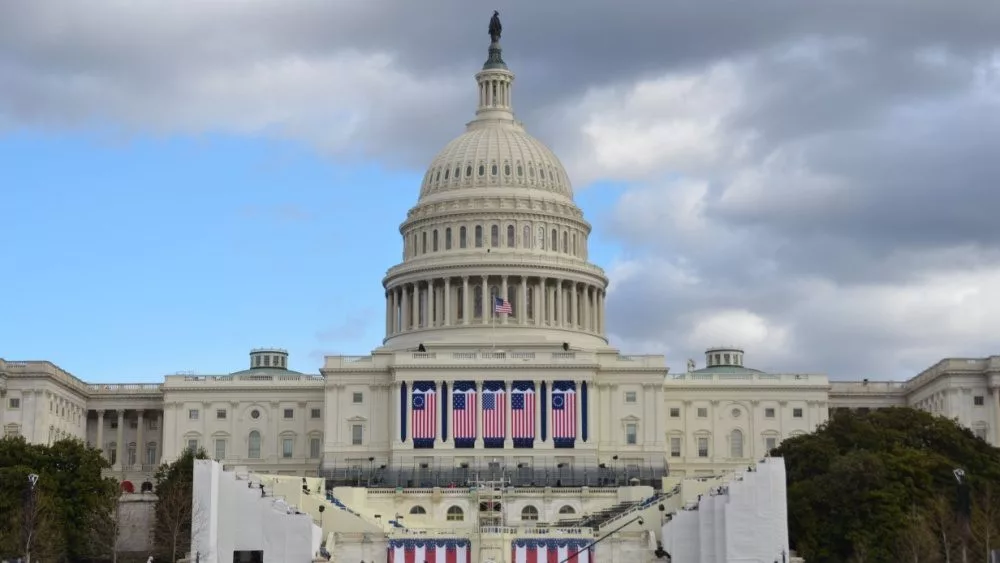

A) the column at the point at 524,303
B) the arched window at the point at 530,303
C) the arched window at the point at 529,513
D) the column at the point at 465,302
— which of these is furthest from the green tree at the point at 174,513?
the arched window at the point at 530,303

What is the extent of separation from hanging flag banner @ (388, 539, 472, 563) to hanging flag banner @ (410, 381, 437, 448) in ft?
144

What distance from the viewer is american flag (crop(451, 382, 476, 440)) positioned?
181 metres

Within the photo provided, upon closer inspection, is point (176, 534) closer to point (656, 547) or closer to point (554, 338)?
point (656, 547)

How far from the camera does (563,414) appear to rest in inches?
7185

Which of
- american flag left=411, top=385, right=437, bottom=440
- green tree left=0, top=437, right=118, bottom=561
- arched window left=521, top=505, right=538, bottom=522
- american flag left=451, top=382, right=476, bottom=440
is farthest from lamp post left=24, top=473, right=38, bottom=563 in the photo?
american flag left=451, top=382, right=476, bottom=440

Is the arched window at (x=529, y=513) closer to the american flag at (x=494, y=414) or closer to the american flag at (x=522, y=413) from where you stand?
the american flag at (x=522, y=413)

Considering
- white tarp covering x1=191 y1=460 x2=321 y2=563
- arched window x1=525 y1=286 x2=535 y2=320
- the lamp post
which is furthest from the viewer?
arched window x1=525 y1=286 x2=535 y2=320

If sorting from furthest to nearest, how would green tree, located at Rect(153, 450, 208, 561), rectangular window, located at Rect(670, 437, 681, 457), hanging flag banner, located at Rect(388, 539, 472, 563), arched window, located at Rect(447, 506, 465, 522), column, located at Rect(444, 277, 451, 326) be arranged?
column, located at Rect(444, 277, 451, 326), rectangular window, located at Rect(670, 437, 681, 457), arched window, located at Rect(447, 506, 465, 522), green tree, located at Rect(153, 450, 208, 561), hanging flag banner, located at Rect(388, 539, 472, 563)

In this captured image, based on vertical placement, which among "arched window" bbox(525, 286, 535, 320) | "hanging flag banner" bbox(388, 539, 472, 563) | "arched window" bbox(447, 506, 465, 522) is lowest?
"hanging flag banner" bbox(388, 539, 472, 563)

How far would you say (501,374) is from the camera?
600ft

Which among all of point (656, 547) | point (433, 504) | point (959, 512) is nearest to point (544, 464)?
point (433, 504)

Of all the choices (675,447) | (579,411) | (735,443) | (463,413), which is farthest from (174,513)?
(735,443)

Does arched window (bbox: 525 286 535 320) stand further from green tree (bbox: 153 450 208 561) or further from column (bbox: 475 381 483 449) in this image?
green tree (bbox: 153 450 208 561)

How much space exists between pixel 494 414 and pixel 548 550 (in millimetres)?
46533
